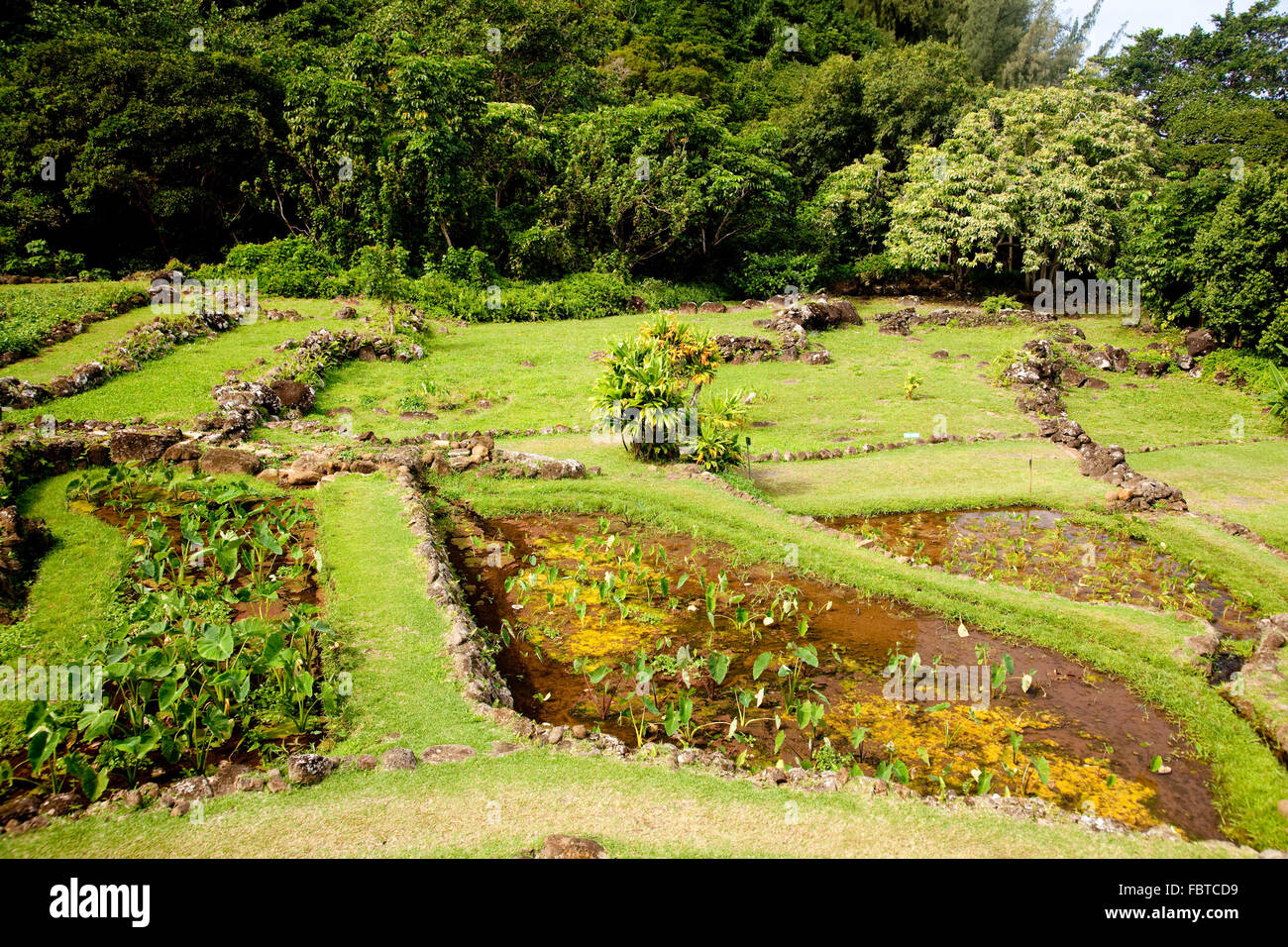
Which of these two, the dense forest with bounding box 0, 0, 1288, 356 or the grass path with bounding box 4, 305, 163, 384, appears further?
the dense forest with bounding box 0, 0, 1288, 356

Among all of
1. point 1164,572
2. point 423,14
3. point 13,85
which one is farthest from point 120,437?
point 423,14

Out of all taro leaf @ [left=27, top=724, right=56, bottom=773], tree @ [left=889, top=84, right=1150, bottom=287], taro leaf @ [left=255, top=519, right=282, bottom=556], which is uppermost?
tree @ [left=889, top=84, right=1150, bottom=287]

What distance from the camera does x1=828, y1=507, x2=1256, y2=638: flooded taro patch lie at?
9.82 meters

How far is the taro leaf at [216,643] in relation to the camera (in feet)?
20.3

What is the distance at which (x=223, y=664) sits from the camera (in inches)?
269

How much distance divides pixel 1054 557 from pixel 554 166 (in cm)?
2553

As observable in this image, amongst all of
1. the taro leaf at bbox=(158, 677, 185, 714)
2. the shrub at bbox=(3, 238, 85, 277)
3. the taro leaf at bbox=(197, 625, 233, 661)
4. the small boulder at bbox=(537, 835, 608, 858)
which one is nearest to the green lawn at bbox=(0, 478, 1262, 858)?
the small boulder at bbox=(537, 835, 608, 858)

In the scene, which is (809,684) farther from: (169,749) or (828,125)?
(828,125)

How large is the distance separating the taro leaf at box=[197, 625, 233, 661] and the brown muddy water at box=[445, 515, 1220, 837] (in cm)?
271

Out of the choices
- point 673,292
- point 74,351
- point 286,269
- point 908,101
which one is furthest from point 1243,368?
point 74,351

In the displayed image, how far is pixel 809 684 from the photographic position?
7.76 metres

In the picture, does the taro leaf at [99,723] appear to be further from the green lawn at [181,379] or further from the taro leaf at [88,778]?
the green lawn at [181,379]

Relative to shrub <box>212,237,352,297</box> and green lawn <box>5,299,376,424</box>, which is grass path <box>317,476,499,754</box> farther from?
shrub <box>212,237,352,297</box>

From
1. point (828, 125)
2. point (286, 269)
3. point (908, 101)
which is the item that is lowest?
point (286, 269)
